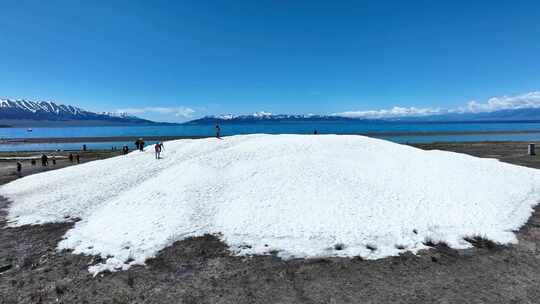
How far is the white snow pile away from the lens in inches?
467

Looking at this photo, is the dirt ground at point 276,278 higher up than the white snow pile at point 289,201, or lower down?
lower down

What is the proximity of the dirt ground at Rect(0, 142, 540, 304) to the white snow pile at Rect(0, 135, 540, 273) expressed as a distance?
71cm

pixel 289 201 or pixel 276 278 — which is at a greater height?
pixel 289 201

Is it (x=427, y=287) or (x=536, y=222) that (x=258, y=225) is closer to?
(x=427, y=287)

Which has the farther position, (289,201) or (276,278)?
(289,201)

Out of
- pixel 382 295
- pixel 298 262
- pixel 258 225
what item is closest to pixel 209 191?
pixel 258 225

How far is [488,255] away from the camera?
1052 cm

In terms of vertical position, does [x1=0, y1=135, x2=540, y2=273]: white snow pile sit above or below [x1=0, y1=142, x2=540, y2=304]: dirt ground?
above

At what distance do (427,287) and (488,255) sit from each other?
3725 mm

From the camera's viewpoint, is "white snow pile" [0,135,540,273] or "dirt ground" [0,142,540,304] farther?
"white snow pile" [0,135,540,273]

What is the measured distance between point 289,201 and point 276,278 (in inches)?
240

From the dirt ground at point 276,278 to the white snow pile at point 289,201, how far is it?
2.33ft

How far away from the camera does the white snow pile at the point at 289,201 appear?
38.9 feet

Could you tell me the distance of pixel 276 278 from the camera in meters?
9.23
